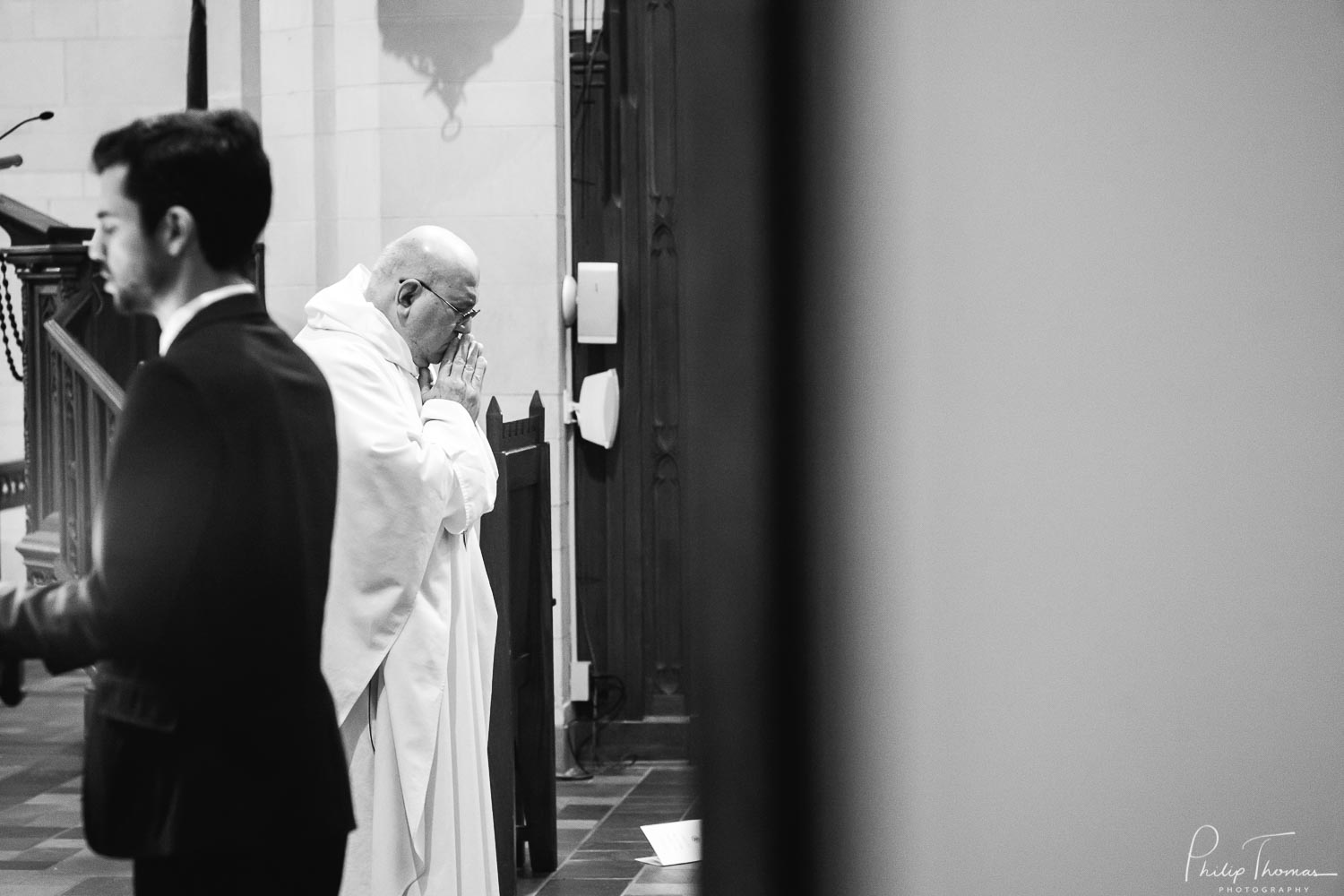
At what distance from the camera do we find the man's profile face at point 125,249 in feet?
6.13

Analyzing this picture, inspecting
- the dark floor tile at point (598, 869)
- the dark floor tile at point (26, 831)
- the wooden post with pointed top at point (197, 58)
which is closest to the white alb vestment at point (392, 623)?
the dark floor tile at point (598, 869)

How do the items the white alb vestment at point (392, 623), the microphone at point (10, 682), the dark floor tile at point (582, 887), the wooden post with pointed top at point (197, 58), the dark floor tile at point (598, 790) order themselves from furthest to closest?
1. the wooden post with pointed top at point (197, 58)
2. the dark floor tile at point (598, 790)
3. the dark floor tile at point (582, 887)
4. the white alb vestment at point (392, 623)
5. the microphone at point (10, 682)

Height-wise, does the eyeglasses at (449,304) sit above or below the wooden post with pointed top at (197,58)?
below

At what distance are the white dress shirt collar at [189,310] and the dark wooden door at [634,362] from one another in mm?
4935

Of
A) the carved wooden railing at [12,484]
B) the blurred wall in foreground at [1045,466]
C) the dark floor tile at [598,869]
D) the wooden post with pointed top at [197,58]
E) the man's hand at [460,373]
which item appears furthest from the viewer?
the carved wooden railing at [12,484]

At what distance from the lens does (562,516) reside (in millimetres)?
6547

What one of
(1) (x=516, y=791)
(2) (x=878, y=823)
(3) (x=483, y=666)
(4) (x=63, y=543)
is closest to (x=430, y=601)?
(3) (x=483, y=666)

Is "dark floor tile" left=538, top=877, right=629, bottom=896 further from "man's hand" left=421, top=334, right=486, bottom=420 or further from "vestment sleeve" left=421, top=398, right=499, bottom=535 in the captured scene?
"man's hand" left=421, top=334, right=486, bottom=420

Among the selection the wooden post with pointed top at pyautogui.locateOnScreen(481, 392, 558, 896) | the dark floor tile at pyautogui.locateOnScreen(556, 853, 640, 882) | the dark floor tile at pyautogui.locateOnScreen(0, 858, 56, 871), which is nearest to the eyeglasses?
the wooden post with pointed top at pyautogui.locateOnScreen(481, 392, 558, 896)

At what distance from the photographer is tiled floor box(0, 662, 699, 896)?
16.0ft

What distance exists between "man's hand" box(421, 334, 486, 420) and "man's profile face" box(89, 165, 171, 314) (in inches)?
74.4

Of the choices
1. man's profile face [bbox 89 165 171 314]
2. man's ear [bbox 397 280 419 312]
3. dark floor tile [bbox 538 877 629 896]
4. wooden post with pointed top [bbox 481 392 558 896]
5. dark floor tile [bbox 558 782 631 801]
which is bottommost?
dark floor tile [bbox 558 782 631 801]

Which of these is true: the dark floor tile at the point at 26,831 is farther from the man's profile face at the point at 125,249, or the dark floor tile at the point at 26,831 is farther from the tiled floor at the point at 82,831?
the man's profile face at the point at 125,249

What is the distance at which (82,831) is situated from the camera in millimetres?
5176
